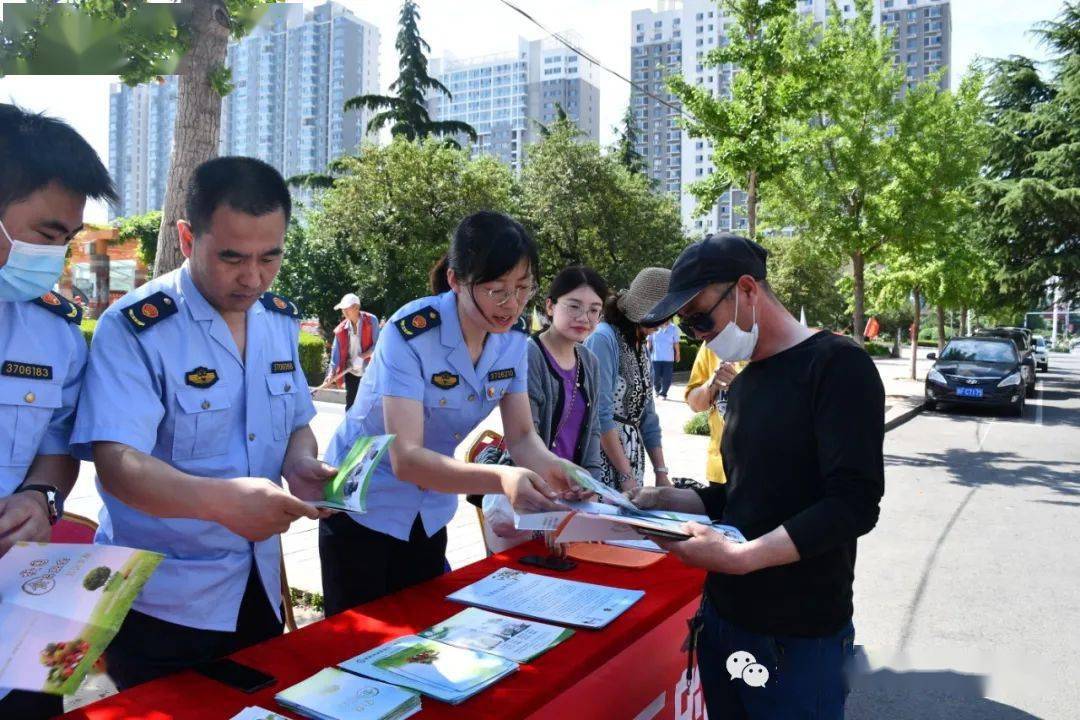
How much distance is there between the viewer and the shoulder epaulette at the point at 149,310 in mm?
1708

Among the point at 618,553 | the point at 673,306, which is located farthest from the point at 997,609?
the point at 673,306

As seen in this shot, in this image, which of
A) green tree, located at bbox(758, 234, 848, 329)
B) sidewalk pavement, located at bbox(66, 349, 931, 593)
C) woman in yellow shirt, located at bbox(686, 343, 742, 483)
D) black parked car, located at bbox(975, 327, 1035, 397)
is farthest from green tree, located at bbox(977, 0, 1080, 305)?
woman in yellow shirt, located at bbox(686, 343, 742, 483)

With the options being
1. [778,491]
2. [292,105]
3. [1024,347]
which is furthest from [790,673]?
[292,105]

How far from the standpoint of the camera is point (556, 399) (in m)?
3.26

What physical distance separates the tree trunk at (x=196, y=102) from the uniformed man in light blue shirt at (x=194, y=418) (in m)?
2.64

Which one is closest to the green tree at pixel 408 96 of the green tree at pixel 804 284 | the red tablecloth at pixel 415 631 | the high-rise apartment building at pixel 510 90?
the green tree at pixel 804 284

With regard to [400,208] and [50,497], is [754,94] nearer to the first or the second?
[50,497]

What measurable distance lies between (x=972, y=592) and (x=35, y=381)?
16.6ft

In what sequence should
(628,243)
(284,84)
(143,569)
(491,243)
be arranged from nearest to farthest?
(143,569)
(491,243)
(628,243)
(284,84)

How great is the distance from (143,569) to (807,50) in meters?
10.8

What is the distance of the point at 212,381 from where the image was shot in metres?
1.79

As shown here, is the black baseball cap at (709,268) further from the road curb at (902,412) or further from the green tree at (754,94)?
the road curb at (902,412)

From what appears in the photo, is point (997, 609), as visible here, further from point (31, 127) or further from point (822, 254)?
point (822, 254)

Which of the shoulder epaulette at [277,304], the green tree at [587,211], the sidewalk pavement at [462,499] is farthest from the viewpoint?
the green tree at [587,211]
